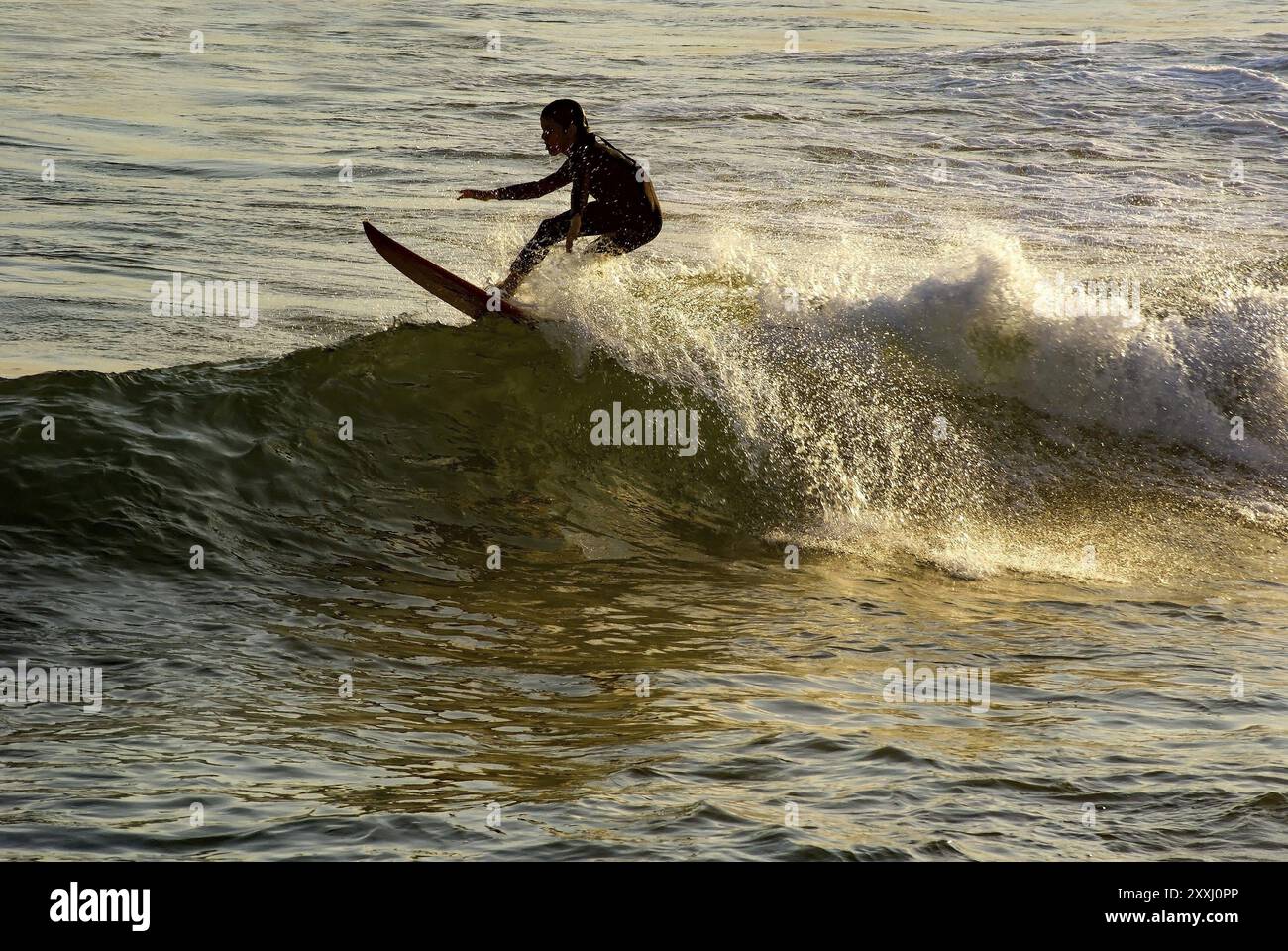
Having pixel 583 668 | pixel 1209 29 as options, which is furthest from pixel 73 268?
pixel 1209 29

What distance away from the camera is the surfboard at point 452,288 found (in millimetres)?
10336

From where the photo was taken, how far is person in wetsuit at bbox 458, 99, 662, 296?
370 inches

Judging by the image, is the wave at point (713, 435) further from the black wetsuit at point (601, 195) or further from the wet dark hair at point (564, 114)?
the wet dark hair at point (564, 114)

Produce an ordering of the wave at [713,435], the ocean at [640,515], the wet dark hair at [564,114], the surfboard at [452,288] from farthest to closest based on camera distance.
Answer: the surfboard at [452,288] → the wet dark hair at [564,114] → the wave at [713,435] → the ocean at [640,515]

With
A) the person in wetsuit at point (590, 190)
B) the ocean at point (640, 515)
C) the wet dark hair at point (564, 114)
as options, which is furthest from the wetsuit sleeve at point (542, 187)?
the ocean at point (640, 515)

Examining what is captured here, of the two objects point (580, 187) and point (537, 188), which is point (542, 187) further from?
point (580, 187)

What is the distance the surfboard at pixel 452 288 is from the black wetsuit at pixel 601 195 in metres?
0.67

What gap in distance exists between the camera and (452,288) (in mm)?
10453

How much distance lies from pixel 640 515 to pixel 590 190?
209 centimetres

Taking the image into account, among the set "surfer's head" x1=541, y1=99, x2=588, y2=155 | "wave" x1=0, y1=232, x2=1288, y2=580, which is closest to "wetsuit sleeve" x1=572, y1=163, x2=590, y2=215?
"surfer's head" x1=541, y1=99, x2=588, y2=155

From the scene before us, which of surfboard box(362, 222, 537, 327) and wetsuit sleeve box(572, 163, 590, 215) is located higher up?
wetsuit sleeve box(572, 163, 590, 215)

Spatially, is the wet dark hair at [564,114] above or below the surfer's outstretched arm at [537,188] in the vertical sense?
above

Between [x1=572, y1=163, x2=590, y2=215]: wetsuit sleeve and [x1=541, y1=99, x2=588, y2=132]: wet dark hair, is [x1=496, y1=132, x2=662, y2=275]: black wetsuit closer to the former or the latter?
[x1=572, y1=163, x2=590, y2=215]: wetsuit sleeve

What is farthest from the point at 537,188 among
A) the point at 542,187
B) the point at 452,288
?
the point at 452,288
